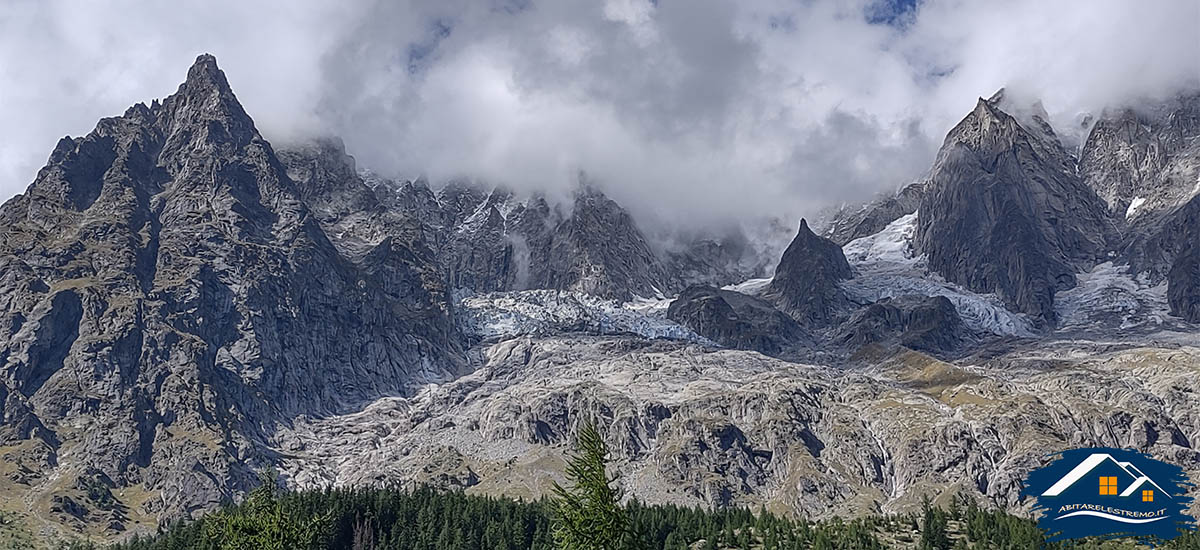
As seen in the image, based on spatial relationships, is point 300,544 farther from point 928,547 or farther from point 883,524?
point 883,524

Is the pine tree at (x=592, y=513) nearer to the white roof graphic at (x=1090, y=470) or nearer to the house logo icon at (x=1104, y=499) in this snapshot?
the house logo icon at (x=1104, y=499)

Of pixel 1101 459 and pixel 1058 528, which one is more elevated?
pixel 1101 459

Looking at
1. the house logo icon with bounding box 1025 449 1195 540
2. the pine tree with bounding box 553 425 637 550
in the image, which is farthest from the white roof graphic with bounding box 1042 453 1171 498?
the pine tree with bounding box 553 425 637 550

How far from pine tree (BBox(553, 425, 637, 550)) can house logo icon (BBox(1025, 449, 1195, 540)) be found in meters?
29.6

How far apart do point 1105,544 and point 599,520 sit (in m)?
73.4

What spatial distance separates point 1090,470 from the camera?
68.4m

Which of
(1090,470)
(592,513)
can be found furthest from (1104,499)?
(592,513)

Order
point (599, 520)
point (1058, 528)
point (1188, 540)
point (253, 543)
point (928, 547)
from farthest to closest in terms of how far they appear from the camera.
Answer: point (928, 547)
point (1188, 540)
point (253, 543)
point (1058, 528)
point (599, 520)

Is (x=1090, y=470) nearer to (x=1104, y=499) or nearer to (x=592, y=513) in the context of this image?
(x=1104, y=499)

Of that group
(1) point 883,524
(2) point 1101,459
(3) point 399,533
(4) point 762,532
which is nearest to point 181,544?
(3) point 399,533

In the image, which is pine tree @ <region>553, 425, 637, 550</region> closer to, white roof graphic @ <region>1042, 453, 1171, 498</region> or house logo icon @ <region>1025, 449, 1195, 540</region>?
house logo icon @ <region>1025, 449, 1195, 540</region>

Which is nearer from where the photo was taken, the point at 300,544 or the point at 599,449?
the point at 599,449

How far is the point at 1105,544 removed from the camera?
10444 centimetres

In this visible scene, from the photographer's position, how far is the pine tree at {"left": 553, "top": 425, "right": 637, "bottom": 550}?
5322 centimetres
